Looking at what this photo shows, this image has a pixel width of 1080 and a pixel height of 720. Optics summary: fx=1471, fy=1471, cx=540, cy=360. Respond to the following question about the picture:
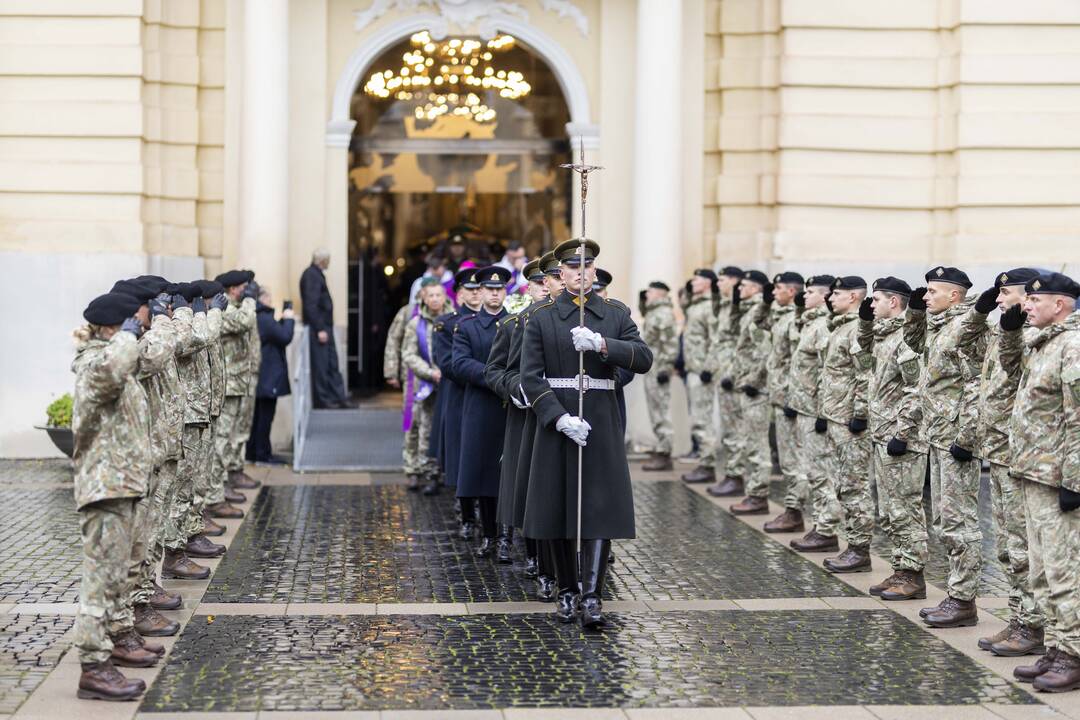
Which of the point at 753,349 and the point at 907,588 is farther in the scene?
the point at 753,349

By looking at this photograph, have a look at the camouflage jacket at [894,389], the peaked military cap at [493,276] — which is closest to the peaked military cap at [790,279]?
the peaked military cap at [493,276]

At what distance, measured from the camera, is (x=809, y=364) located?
10.7 meters

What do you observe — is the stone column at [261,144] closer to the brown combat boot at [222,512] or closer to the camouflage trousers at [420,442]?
the camouflage trousers at [420,442]

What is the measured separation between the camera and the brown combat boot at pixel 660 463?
47.8 feet

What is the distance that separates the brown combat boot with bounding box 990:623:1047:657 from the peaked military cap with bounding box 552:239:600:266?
3031 millimetres

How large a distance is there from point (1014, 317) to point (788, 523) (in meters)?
4.04

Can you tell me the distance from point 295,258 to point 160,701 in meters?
10.7

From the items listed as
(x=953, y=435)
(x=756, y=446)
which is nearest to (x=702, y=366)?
(x=756, y=446)

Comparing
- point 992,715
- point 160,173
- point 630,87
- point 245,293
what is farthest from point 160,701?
point 630,87

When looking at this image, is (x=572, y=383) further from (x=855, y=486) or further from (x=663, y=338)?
(x=663, y=338)

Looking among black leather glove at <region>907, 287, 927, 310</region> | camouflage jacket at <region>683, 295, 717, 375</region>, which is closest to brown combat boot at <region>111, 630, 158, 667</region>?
black leather glove at <region>907, 287, 927, 310</region>

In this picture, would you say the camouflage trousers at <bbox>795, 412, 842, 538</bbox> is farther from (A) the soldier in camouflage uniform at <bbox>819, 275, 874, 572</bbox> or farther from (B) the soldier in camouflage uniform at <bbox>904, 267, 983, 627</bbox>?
(B) the soldier in camouflage uniform at <bbox>904, 267, 983, 627</bbox>

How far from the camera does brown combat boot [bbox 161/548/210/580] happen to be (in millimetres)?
9094

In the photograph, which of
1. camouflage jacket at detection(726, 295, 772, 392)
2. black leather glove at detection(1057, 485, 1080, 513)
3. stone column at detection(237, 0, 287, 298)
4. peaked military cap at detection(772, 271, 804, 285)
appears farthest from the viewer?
stone column at detection(237, 0, 287, 298)
